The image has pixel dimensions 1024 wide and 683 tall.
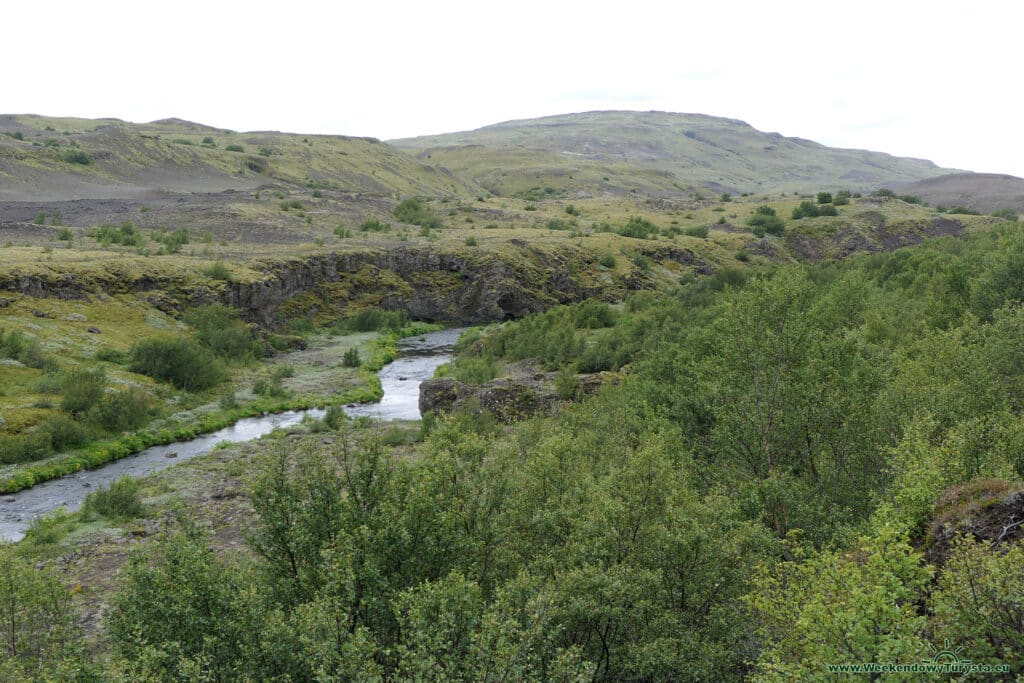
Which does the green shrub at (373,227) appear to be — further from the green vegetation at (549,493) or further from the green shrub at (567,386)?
the green shrub at (567,386)

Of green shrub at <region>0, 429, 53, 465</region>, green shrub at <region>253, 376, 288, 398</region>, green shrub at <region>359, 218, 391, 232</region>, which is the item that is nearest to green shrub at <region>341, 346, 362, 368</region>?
green shrub at <region>253, 376, 288, 398</region>

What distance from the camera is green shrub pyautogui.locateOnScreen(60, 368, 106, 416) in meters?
28.4

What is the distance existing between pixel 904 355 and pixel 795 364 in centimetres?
604

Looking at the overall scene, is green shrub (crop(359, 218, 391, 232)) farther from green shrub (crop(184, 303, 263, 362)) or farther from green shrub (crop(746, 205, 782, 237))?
green shrub (crop(746, 205, 782, 237))

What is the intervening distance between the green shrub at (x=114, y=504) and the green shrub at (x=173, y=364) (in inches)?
557

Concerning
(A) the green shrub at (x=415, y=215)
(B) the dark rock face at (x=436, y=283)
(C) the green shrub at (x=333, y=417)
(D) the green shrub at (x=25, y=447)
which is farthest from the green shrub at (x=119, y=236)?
(C) the green shrub at (x=333, y=417)

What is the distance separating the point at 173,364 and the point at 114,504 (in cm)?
1580

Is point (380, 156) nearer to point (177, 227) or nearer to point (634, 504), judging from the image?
point (177, 227)

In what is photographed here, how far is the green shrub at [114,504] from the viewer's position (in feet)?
69.0

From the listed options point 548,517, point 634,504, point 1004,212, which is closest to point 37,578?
point 548,517

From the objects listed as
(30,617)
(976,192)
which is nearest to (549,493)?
(30,617)

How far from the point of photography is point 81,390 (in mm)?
28859

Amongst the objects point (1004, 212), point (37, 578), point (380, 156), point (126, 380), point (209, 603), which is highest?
point (380, 156)

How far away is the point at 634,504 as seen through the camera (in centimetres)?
1073
